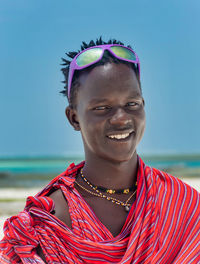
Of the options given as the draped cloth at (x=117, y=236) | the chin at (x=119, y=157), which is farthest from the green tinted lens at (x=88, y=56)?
the draped cloth at (x=117, y=236)

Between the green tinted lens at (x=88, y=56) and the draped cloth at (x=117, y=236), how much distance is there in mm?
772

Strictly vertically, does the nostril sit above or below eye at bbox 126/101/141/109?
below

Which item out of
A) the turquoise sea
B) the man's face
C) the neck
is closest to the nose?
the man's face

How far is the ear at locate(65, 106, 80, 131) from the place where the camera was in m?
2.37

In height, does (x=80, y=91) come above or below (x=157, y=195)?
above

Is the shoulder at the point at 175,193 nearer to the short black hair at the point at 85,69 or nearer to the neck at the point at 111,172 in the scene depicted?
the neck at the point at 111,172

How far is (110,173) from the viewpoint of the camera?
226cm

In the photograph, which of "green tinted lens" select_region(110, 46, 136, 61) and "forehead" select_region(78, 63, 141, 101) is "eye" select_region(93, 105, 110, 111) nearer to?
"forehead" select_region(78, 63, 141, 101)

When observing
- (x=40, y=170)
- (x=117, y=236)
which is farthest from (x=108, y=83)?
(x=40, y=170)

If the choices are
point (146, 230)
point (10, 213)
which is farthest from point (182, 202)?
point (10, 213)

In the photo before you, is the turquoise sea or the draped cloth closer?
the draped cloth

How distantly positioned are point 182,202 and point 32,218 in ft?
3.03

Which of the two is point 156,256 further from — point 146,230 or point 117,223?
point 117,223

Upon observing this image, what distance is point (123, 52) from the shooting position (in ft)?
7.47
